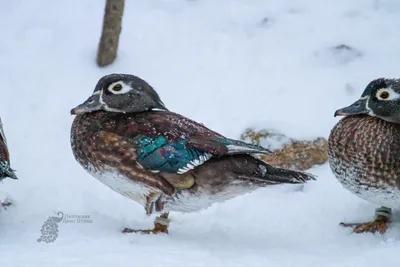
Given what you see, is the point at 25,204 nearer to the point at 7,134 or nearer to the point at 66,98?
the point at 7,134

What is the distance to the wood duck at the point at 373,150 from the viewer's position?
4.82 metres

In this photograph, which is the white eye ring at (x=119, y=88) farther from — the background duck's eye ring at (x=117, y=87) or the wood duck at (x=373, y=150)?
the wood duck at (x=373, y=150)

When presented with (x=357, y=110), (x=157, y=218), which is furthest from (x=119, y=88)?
(x=357, y=110)

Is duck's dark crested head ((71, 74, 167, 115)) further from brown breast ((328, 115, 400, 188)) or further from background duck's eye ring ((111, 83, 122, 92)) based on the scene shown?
brown breast ((328, 115, 400, 188))

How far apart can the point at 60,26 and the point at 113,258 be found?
14.5 ft

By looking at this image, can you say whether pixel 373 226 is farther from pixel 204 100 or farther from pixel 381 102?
pixel 204 100

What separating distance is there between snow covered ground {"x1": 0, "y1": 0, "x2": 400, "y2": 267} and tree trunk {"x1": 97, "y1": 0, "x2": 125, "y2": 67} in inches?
5.5

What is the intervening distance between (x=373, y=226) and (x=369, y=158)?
1.78ft

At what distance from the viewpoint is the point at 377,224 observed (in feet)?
16.5

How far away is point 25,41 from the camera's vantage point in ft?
24.5

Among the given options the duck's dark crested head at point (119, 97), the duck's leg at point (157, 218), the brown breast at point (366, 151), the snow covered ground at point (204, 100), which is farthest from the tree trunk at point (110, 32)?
the brown breast at point (366, 151)

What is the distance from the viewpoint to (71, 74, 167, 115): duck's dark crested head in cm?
495

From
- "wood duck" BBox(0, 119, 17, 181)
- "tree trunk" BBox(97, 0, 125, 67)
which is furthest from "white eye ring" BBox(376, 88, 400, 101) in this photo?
"tree trunk" BBox(97, 0, 125, 67)

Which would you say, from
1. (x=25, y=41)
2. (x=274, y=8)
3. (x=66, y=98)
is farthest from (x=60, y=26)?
(x=274, y=8)
